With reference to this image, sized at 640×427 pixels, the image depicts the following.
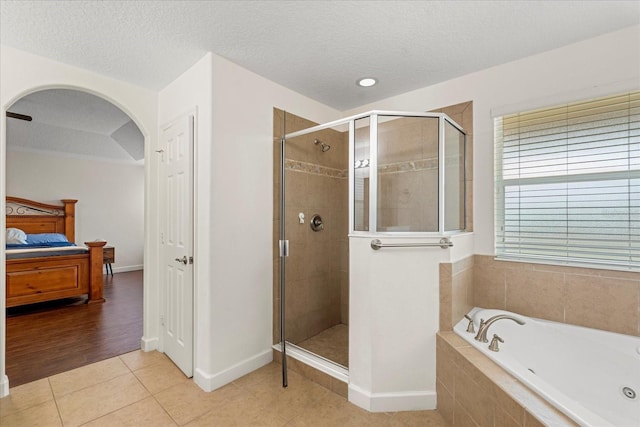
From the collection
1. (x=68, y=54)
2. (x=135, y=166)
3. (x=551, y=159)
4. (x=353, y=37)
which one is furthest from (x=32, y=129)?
(x=551, y=159)

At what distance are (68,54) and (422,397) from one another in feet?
11.0

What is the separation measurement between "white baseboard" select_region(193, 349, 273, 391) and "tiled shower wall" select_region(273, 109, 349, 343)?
183 millimetres

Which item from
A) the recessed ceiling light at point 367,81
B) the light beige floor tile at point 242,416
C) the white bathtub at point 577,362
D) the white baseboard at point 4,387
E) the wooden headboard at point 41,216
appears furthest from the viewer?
the wooden headboard at point 41,216

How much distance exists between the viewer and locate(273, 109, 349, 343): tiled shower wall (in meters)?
2.53

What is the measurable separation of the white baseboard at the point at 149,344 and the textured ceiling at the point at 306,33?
2.27 m

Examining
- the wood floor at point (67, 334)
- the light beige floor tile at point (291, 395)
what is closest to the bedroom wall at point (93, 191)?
the wood floor at point (67, 334)

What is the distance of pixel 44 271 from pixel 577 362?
5.46 m

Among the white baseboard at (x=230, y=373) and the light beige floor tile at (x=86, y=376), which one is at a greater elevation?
the white baseboard at (x=230, y=373)

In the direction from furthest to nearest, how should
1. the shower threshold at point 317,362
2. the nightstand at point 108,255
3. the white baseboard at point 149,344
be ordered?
the nightstand at point 108,255 → the white baseboard at point 149,344 → the shower threshold at point 317,362

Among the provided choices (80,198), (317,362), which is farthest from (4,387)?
(80,198)

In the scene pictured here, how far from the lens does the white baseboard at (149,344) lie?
8.57 feet

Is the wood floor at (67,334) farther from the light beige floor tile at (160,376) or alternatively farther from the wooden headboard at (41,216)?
the wooden headboard at (41,216)

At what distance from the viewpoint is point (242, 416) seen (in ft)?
5.86

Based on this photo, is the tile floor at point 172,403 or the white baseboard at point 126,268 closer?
the tile floor at point 172,403
